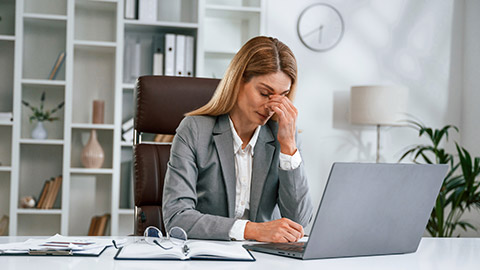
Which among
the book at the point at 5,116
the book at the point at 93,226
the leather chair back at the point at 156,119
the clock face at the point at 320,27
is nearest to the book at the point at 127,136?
the book at the point at 93,226

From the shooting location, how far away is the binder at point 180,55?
3348 millimetres

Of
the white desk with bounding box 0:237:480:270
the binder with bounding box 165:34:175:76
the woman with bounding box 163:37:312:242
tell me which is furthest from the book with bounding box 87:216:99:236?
the white desk with bounding box 0:237:480:270

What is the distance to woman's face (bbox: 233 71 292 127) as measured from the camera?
166 cm

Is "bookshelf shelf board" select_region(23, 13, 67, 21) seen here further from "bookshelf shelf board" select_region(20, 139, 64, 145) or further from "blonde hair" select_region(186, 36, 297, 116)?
"blonde hair" select_region(186, 36, 297, 116)

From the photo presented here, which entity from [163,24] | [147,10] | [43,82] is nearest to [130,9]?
[147,10]

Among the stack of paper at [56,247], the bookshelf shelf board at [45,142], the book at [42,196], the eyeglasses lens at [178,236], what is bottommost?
the book at [42,196]

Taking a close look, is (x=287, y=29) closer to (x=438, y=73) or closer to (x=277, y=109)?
(x=438, y=73)

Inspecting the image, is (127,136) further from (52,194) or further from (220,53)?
(220,53)

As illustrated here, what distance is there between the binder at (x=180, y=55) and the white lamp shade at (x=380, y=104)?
3.63ft

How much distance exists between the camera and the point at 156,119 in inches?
75.7

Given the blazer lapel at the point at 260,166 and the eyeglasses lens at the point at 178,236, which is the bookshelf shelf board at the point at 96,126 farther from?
the eyeglasses lens at the point at 178,236

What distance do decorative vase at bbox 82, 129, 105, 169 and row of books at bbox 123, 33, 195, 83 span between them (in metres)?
0.42

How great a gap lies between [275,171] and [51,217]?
2.24 metres

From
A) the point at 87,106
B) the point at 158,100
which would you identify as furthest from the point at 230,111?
the point at 87,106
